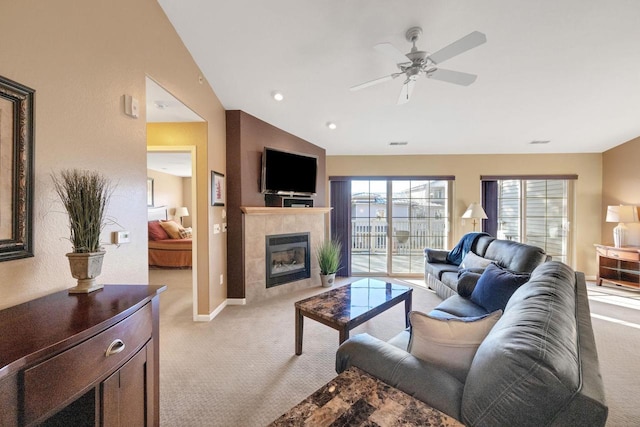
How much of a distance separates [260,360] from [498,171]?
5.19 metres

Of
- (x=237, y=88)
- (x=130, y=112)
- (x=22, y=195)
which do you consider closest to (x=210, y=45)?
(x=237, y=88)

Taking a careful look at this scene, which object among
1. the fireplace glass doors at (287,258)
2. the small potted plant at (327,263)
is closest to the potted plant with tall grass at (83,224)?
the fireplace glass doors at (287,258)

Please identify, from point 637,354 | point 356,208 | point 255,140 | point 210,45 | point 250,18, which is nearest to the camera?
point 250,18

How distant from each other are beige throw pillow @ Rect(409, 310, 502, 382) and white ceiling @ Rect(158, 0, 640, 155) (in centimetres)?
229

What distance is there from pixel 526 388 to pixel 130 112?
2538 millimetres

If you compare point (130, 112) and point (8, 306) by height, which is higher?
point (130, 112)

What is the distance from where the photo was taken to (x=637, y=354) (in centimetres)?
242

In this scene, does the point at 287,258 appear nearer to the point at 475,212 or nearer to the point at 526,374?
the point at 475,212

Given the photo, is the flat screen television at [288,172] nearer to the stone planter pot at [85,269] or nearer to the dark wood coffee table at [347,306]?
the dark wood coffee table at [347,306]

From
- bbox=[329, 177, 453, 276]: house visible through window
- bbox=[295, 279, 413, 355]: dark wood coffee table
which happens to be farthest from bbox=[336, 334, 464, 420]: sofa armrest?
bbox=[329, 177, 453, 276]: house visible through window

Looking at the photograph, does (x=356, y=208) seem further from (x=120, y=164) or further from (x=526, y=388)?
(x=526, y=388)

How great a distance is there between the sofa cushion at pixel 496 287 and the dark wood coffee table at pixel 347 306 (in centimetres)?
66

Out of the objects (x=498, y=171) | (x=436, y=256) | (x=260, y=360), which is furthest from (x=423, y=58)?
(x=498, y=171)

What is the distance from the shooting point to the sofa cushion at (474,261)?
3302mm
